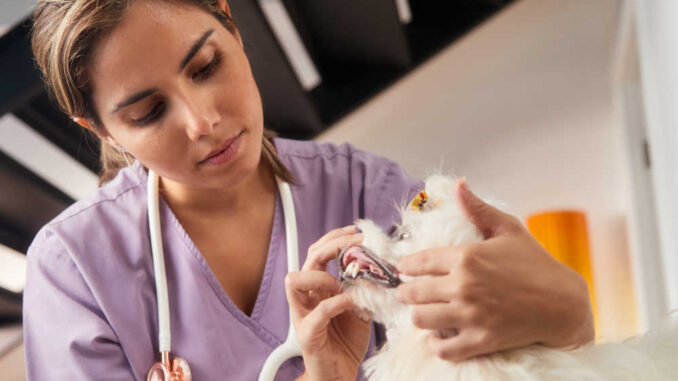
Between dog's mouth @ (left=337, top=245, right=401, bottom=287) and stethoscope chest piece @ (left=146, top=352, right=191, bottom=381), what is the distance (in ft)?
1.34

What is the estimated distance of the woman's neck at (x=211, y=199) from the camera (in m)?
1.02

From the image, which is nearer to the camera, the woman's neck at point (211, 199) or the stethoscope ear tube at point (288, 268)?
the stethoscope ear tube at point (288, 268)

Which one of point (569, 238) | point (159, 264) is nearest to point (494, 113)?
point (569, 238)

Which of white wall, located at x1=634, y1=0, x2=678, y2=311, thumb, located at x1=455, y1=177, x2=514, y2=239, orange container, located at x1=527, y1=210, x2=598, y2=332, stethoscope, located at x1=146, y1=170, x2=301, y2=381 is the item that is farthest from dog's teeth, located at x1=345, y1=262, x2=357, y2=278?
orange container, located at x1=527, y1=210, x2=598, y2=332

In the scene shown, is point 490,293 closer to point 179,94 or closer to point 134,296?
point 179,94

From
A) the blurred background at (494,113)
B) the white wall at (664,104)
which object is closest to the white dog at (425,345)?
the white wall at (664,104)

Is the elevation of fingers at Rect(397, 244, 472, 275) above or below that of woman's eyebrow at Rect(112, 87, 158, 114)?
below

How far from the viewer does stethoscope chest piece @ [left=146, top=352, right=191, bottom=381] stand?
884mm

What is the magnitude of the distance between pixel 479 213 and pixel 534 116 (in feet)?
5.95

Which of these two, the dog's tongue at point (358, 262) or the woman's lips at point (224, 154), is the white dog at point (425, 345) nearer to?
the dog's tongue at point (358, 262)

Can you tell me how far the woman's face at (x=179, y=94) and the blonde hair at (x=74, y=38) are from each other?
0.01m

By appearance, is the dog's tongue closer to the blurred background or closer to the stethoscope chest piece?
the stethoscope chest piece

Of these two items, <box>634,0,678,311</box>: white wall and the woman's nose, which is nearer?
the woman's nose

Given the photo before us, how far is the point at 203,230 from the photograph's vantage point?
1023mm
